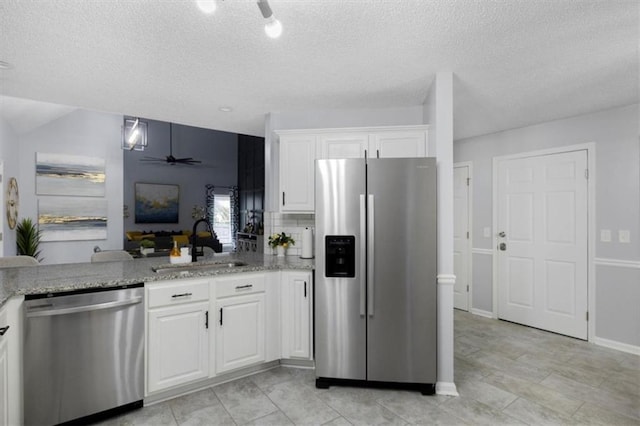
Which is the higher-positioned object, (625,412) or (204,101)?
(204,101)

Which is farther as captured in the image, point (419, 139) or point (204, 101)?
point (204, 101)

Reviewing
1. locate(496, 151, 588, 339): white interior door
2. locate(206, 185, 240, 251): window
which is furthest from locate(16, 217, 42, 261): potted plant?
locate(496, 151, 588, 339): white interior door

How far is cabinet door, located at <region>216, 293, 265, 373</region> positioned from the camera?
8.05ft

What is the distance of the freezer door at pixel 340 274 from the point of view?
7.91 ft

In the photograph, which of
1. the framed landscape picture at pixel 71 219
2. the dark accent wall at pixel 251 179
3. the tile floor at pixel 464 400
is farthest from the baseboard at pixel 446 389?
the framed landscape picture at pixel 71 219

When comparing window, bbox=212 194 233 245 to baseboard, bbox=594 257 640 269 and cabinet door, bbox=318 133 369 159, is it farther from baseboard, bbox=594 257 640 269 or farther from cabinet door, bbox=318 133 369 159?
baseboard, bbox=594 257 640 269

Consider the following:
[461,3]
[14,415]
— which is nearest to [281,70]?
[461,3]

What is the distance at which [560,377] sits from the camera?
2637mm

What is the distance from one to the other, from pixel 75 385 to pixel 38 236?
5500mm

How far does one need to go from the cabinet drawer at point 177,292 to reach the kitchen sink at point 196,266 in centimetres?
20

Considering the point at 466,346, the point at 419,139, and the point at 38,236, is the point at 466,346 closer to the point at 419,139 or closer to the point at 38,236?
the point at 419,139

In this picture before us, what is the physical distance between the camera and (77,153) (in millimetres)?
6668

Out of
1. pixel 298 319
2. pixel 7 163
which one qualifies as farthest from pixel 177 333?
pixel 7 163

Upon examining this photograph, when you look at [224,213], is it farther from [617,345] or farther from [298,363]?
[617,345]
